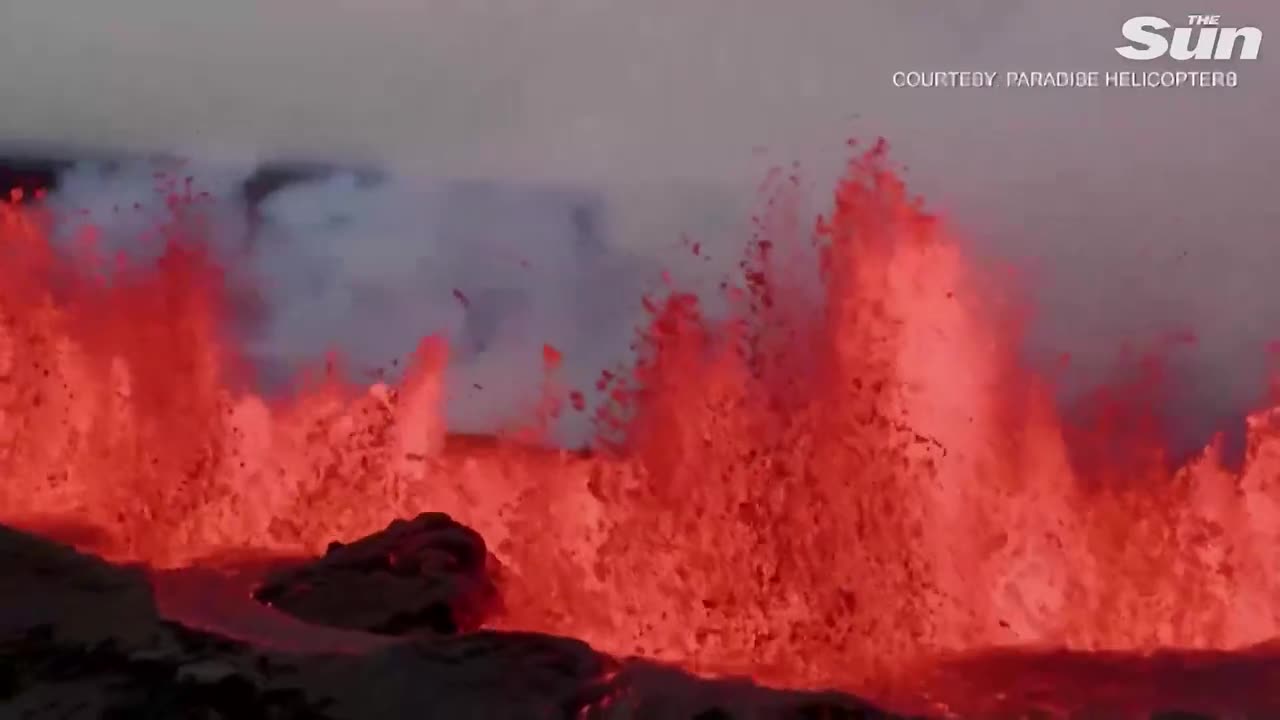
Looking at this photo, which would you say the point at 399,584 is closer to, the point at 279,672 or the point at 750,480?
the point at 279,672

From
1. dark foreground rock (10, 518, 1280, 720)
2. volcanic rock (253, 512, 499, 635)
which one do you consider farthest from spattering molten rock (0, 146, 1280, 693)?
dark foreground rock (10, 518, 1280, 720)

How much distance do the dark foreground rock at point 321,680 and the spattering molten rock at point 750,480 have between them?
3.17 metres

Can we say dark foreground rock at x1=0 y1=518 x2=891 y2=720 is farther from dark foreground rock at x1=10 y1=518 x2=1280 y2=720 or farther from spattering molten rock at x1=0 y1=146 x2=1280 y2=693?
spattering molten rock at x1=0 y1=146 x2=1280 y2=693

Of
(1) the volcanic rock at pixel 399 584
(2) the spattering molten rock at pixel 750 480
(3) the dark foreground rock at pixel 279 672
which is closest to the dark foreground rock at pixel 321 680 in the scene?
(3) the dark foreground rock at pixel 279 672

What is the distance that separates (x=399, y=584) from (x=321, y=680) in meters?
1.79

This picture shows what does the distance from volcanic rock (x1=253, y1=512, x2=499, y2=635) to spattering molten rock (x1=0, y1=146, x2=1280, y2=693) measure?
4.70 ft

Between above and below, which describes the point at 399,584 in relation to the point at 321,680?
above

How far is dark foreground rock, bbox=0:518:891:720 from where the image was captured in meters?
3.59

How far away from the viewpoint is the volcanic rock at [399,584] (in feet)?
17.0

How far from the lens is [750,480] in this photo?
933cm

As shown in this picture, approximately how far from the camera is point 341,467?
11703 millimetres

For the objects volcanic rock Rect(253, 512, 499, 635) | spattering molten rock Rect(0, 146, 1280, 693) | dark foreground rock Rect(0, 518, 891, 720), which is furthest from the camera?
spattering molten rock Rect(0, 146, 1280, 693)

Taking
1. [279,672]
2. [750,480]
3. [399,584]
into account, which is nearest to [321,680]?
[279,672]

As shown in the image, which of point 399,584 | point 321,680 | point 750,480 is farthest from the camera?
point 750,480
